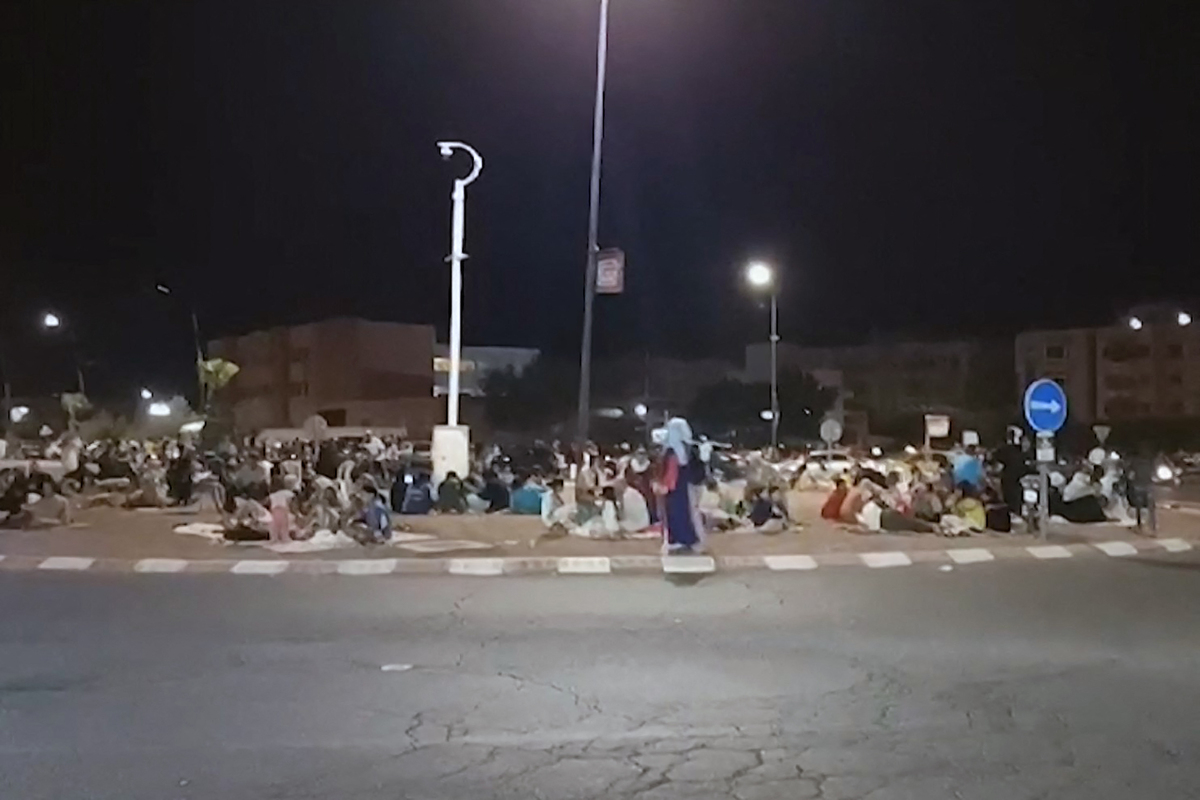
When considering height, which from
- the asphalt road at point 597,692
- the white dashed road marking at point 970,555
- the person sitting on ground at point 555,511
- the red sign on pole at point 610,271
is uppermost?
the red sign on pole at point 610,271

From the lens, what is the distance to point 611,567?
54.6 ft

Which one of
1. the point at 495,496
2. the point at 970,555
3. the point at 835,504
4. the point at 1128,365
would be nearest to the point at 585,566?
the point at 970,555

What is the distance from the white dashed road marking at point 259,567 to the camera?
1603cm

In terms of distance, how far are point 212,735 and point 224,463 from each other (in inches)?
759

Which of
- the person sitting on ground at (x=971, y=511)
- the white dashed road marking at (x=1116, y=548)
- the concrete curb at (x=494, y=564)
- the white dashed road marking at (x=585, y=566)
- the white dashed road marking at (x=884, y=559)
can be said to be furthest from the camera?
the person sitting on ground at (x=971, y=511)

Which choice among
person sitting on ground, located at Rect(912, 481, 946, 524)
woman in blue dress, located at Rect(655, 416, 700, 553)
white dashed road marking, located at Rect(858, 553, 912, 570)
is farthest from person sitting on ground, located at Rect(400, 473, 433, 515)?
white dashed road marking, located at Rect(858, 553, 912, 570)

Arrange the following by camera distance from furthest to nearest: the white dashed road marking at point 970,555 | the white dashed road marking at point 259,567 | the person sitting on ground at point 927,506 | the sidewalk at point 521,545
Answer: the person sitting on ground at point 927,506
the white dashed road marking at point 970,555
the sidewalk at point 521,545
the white dashed road marking at point 259,567

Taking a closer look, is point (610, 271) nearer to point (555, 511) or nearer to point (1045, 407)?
point (555, 511)

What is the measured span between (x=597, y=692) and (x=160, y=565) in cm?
913

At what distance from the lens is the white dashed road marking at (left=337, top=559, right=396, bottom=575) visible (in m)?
16.1

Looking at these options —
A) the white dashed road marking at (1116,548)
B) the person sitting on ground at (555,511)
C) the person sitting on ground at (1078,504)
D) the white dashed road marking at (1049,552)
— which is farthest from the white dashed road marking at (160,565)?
the person sitting on ground at (1078,504)

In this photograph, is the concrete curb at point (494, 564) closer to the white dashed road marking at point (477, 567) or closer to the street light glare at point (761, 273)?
the white dashed road marking at point (477, 567)

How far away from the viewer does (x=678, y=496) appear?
17.4m

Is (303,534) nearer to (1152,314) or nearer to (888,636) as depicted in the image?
(888,636)
